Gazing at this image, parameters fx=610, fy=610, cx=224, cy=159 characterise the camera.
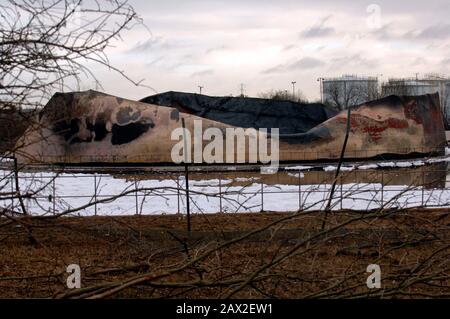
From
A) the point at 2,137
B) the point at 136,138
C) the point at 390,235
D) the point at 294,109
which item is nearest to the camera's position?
the point at 2,137

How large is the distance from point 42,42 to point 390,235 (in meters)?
8.25

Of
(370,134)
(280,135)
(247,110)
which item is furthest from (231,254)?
(247,110)

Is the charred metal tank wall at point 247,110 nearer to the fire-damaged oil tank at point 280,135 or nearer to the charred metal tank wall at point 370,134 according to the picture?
the fire-damaged oil tank at point 280,135

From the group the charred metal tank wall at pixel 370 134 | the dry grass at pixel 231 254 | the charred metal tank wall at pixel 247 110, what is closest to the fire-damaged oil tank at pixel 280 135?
the charred metal tank wall at pixel 370 134

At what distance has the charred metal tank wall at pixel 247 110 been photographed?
37.0 metres

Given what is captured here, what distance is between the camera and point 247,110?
3922cm

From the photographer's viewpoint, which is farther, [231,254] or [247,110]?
[247,110]

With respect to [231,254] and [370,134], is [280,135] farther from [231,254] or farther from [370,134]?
[231,254]

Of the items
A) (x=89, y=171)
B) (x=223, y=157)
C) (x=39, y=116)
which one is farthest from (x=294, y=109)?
(x=39, y=116)

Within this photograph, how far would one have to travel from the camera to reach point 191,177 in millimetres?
24781

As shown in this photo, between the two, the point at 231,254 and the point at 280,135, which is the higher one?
the point at 280,135

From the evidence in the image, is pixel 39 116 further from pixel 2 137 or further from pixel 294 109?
pixel 294 109

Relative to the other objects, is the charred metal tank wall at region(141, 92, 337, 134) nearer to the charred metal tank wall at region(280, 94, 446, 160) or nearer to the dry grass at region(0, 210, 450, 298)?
the charred metal tank wall at region(280, 94, 446, 160)

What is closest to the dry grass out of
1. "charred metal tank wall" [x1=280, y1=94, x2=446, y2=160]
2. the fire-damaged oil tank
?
the fire-damaged oil tank
